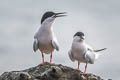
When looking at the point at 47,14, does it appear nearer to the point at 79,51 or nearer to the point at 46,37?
the point at 46,37

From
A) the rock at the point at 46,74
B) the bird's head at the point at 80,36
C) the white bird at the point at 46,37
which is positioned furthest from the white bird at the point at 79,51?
the rock at the point at 46,74

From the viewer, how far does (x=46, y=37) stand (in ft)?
38.6

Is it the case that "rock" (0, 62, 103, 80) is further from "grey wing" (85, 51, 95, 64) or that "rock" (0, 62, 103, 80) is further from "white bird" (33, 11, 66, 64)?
"grey wing" (85, 51, 95, 64)

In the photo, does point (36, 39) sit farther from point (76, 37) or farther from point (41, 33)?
point (76, 37)

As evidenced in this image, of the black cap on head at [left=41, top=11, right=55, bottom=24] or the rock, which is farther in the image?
the black cap on head at [left=41, top=11, right=55, bottom=24]

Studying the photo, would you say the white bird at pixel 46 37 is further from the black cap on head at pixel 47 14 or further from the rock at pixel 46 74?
the rock at pixel 46 74

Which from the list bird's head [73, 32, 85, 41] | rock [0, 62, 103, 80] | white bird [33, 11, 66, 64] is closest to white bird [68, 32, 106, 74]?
bird's head [73, 32, 85, 41]

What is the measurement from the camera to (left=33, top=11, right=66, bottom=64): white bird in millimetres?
11742

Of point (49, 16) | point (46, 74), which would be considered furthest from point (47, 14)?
point (46, 74)

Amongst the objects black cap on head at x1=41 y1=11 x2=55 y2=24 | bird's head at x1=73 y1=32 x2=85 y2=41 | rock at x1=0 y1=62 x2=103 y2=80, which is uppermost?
black cap on head at x1=41 y1=11 x2=55 y2=24

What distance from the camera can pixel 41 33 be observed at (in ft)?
38.8

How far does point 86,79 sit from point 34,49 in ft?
10.0

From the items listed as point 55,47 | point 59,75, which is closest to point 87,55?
point 55,47

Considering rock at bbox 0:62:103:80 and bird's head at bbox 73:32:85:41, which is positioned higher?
bird's head at bbox 73:32:85:41
